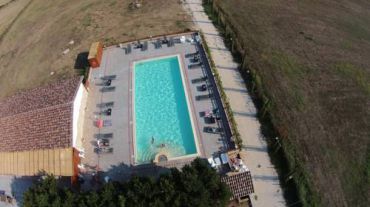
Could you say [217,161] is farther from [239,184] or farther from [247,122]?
[247,122]

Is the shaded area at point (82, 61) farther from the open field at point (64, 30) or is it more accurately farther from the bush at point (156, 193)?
the bush at point (156, 193)

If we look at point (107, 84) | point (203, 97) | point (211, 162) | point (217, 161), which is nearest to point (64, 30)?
point (107, 84)

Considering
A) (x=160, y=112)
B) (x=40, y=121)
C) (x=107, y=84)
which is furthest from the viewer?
(x=107, y=84)

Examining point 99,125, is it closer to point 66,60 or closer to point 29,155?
point 29,155

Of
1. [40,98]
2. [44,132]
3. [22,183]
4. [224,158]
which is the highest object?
[40,98]

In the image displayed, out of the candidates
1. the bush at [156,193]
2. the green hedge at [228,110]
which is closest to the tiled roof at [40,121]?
the bush at [156,193]

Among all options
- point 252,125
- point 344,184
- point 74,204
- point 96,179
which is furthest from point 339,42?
point 74,204
